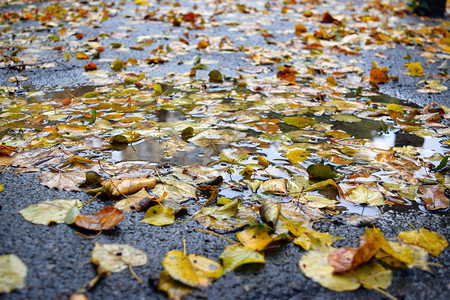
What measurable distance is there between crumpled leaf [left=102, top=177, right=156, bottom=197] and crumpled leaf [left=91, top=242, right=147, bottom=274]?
12.4 inches

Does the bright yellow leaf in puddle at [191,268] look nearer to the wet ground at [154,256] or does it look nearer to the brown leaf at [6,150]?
the wet ground at [154,256]

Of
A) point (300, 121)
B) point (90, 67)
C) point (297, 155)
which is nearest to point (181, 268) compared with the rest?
point (297, 155)

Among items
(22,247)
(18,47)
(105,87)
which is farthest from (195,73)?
(22,247)

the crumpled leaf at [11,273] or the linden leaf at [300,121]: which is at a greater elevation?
the crumpled leaf at [11,273]

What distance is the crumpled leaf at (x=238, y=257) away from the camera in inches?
42.5

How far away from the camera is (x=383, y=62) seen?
3.58 m

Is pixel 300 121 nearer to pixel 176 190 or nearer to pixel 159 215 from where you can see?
pixel 176 190

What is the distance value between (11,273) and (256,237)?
73cm

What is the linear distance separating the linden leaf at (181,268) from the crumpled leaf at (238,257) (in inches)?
4.1

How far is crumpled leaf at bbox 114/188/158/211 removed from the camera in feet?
4.46

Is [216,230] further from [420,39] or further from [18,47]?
[420,39]

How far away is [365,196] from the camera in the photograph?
57.6 inches

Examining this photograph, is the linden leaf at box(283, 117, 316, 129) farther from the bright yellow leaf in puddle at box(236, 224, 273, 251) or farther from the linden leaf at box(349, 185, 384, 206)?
the bright yellow leaf in puddle at box(236, 224, 273, 251)

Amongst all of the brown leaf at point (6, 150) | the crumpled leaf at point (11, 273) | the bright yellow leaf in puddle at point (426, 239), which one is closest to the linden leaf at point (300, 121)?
the bright yellow leaf in puddle at point (426, 239)
